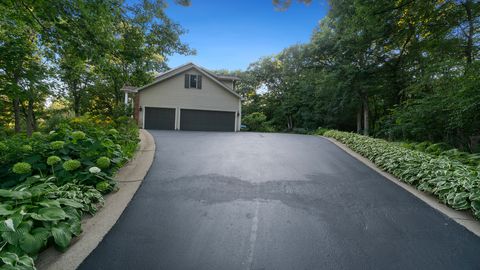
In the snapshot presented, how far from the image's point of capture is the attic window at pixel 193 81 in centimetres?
1661

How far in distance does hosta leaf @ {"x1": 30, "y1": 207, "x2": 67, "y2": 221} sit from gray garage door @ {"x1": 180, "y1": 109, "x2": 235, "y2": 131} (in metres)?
14.3

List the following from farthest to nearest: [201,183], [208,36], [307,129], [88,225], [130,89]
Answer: [307,129] < [130,89] < [208,36] < [201,183] < [88,225]

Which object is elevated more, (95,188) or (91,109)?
(91,109)

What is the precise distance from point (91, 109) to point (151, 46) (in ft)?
68.4

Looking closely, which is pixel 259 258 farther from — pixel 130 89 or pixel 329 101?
pixel 329 101

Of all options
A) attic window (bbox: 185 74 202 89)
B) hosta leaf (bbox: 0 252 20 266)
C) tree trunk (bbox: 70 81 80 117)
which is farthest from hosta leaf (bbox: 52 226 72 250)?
tree trunk (bbox: 70 81 80 117)

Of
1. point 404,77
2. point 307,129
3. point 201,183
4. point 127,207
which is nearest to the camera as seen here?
point 127,207

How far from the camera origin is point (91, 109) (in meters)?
24.3

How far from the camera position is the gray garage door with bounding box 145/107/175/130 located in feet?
→ 52.8

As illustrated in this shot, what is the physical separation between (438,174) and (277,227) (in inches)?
140

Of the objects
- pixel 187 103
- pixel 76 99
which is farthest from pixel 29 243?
pixel 76 99

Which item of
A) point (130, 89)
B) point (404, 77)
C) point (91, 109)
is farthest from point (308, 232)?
point (91, 109)

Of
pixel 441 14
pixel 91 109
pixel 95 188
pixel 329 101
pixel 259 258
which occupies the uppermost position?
pixel 441 14

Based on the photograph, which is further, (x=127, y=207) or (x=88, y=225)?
(x=127, y=207)
